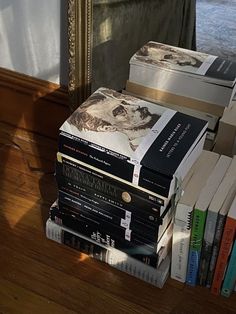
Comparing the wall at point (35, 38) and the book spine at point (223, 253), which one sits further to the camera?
the wall at point (35, 38)

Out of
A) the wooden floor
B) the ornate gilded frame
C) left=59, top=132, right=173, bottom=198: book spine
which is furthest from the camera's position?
the ornate gilded frame

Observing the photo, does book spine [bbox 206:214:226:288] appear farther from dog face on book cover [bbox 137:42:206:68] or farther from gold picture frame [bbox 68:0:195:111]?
gold picture frame [bbox 68:0:195:111]

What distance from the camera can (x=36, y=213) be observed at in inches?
57.4

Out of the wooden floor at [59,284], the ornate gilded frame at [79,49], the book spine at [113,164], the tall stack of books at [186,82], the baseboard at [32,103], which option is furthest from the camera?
the baseboard at [32,103]

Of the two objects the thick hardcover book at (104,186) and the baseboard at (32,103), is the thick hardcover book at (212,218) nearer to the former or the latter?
the thick hardcover book at (104,186)

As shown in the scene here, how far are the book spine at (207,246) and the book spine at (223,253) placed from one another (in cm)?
2

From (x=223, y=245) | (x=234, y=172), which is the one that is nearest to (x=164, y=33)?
(x=234, y=172)

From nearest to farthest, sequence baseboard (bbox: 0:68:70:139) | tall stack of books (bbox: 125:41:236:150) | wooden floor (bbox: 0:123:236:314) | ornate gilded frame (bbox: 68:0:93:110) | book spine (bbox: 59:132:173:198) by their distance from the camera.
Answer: book spine (bbox: 59:132:173:198) → wooden floor (bbox: 0:123:236:314) → tall stack of books (bbox: 125:41:236:150) → ornate gilded frame (bbox: 68:0:93:110) → baseboard (bbox: 0:68:70:139)

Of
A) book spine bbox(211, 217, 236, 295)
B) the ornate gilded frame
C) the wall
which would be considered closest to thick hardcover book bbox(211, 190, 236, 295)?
book spine bbox(211, 217, 236, 295)

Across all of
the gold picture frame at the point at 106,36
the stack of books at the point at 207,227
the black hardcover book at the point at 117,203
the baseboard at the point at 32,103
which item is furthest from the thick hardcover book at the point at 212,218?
the baseboard at the point at 32,103

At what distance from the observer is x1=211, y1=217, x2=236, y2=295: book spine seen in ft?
3.73

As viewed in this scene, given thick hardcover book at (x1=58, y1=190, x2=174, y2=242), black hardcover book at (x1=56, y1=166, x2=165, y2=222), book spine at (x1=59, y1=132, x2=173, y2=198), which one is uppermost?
book spine at (x1=59, y1=132, x2=173, y2=198)

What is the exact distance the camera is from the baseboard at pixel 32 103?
167 cm

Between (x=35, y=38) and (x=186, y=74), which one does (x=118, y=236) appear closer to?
(x=186, y=74)
